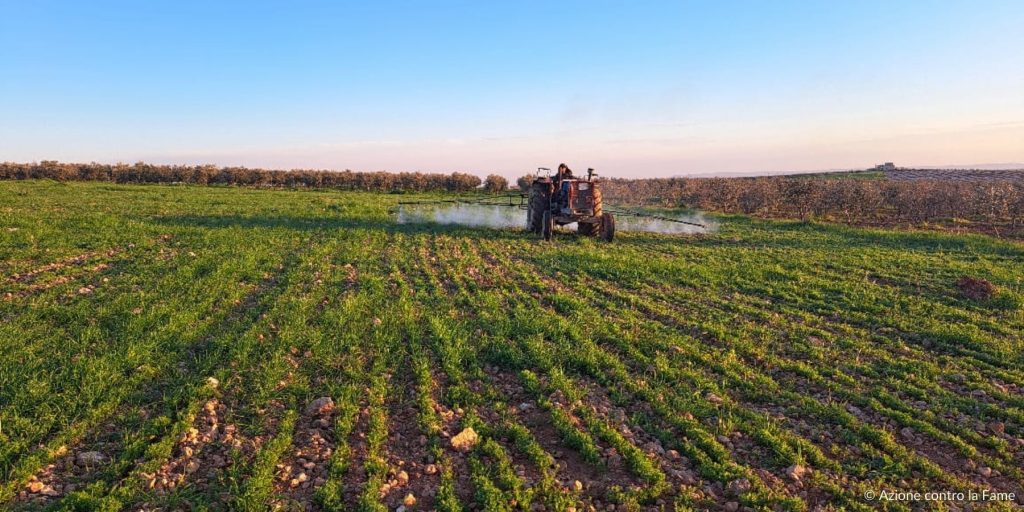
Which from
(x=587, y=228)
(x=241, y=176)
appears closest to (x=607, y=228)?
(x=587, y=228)

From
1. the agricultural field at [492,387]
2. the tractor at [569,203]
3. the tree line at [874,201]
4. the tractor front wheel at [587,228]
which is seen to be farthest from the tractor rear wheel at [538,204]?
the tree line at [874,201]

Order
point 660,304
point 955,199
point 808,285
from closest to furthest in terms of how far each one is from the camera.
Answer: point 660,304
point 808,285
point 955,199

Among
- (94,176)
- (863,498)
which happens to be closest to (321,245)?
(863,498)

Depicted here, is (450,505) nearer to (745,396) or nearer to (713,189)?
(745,396)

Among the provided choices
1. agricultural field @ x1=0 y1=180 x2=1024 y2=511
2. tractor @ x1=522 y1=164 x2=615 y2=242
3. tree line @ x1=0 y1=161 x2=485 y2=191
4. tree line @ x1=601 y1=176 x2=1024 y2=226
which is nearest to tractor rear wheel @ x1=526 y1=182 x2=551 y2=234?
tractor @ x1=522 y1=164 x2=615 y2=242

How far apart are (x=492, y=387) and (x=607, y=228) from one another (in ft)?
41.9

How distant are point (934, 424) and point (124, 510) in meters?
7.34

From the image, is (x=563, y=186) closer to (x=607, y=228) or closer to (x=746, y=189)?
(x=607, y=228)

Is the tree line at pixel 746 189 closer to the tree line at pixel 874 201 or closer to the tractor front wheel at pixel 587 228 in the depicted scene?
the tree line at pixel 874 201

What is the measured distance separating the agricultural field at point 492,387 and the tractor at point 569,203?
5.76m

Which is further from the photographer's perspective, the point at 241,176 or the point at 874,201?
the point at 241,176

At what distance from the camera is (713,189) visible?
38.0m

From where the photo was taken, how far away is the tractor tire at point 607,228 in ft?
59.7

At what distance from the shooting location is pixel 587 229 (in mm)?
19328
